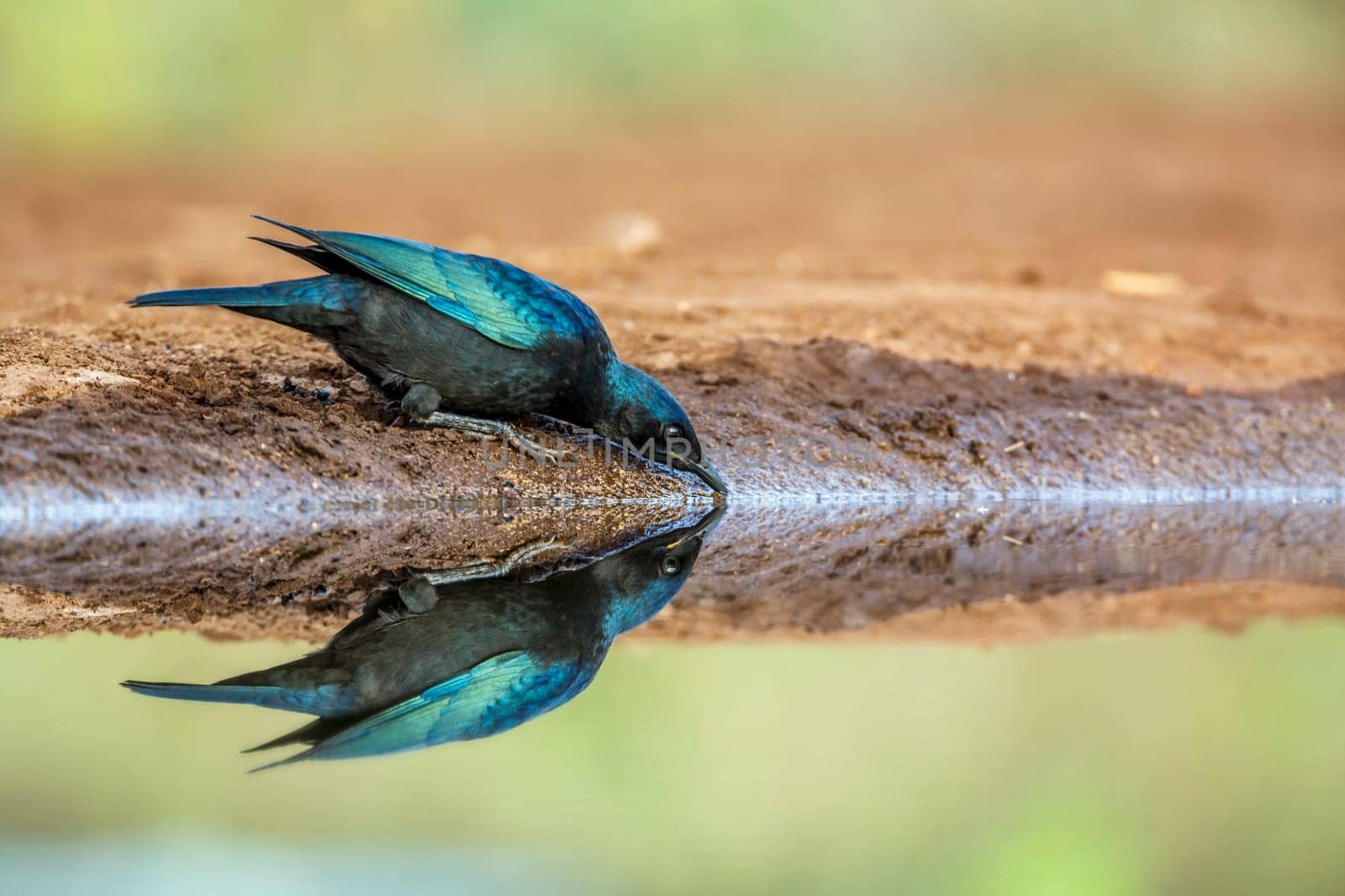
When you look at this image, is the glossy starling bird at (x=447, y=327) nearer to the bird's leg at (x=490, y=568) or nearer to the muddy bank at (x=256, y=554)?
the muddy bank at (x=256, y=554)

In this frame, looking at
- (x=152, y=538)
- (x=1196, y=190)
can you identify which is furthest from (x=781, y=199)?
(x=152, y=538)

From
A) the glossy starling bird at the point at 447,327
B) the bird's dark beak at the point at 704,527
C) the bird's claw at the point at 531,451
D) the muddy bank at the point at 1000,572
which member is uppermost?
the glossy starling bird at the point at 447,327

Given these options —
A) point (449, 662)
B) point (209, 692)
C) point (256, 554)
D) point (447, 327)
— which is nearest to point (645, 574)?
point (449, 662)

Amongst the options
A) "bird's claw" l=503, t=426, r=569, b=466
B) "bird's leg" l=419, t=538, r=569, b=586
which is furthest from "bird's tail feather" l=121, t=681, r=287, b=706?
"bird's claw" l=503, t=426, r=569, b=466

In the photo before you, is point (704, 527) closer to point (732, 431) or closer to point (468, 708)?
point (732, 431)

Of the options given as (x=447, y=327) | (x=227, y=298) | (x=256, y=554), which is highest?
(x=227, y=298)

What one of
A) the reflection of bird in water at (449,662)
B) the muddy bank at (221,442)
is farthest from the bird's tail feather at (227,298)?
the reflection of bird in water at (449,662)
